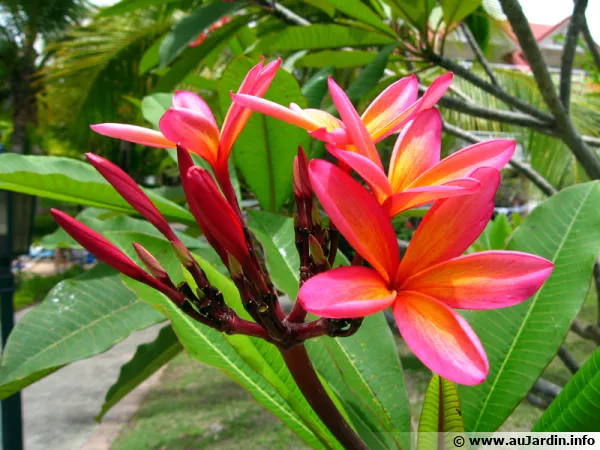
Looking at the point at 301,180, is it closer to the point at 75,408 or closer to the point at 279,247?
the point at 279,247

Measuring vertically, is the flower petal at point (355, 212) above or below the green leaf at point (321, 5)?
below

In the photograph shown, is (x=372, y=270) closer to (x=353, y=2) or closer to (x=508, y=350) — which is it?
(x=508, y=350)

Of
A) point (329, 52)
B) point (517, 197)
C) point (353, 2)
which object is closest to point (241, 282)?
point (353, 2)

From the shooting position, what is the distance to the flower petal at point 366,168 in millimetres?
284

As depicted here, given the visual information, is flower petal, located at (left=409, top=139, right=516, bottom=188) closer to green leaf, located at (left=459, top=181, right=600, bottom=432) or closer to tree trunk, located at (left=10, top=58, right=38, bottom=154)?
green leaf, located at (left=459, top=181, right=600, bottom=432)

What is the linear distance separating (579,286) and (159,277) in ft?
1.47

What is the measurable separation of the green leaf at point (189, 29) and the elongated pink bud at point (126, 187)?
0.83 metres

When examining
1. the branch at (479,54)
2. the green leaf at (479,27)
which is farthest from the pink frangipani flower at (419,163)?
the green leaf at (479,27)

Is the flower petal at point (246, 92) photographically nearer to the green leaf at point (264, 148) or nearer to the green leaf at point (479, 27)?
the green leaf at point (264, 148)

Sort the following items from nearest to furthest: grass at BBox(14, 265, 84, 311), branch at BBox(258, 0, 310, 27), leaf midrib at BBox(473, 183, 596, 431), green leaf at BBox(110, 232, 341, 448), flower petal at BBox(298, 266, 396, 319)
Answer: flower petal at BBox(298, 266, 396, 319)
green leaf at BBox(110, 232, 341, 448)
leaf midrib at BBox(473, 183, 596, 431)
branch at BBox(258, 0, 310, 27)
grass at BBox(14, 265, 84, 311)

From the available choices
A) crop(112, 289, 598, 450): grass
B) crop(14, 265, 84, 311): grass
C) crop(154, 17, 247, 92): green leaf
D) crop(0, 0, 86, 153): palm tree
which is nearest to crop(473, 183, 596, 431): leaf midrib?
crop(154, 17, 247, 92): green leaf

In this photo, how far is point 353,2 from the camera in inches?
42.2

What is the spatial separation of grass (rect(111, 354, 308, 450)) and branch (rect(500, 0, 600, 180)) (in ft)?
8.35

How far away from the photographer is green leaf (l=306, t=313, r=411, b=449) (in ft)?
1.97
